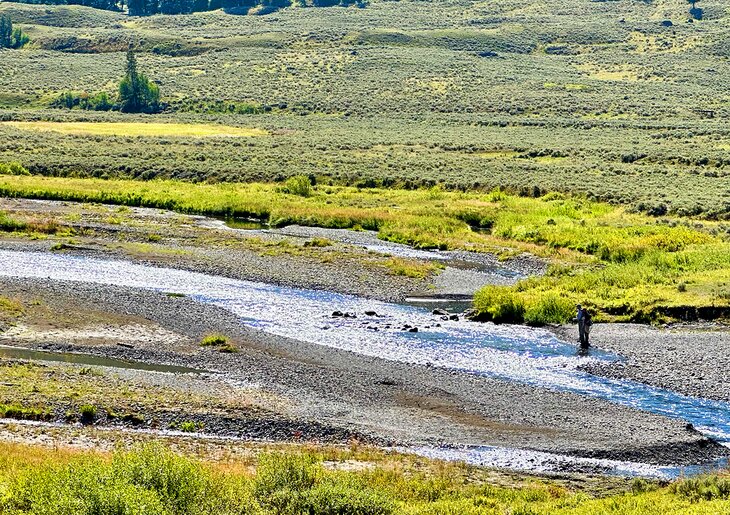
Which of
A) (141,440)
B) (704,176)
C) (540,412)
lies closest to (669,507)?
(540,412)

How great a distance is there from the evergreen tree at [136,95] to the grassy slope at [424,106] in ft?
11.4

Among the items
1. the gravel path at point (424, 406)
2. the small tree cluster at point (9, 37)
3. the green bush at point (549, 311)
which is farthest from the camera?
the small tree cluster at point (9, 37)

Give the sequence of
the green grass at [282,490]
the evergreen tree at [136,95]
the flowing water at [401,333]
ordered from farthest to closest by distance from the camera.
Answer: the evergreen tree at [136,95]
the flowing water at [401,333]
the green grass at [282,490]

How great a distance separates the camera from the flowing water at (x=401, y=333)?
32562 millimetres

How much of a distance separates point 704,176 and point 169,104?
8210 cm

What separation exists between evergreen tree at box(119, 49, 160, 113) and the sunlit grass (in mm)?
17880

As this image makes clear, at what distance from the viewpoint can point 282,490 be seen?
851 inches

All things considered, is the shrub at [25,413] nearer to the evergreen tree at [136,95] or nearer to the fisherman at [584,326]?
the fisherman at [584,326]

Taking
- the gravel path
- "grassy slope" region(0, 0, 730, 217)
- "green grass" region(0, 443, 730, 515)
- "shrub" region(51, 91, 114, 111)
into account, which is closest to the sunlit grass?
"grassy slope" region(0, 0, 730, 217)

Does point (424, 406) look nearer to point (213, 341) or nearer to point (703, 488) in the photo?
point (213, 341)

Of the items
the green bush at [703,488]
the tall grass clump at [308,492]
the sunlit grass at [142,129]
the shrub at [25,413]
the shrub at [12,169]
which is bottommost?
the sunlit grass at [142,129]

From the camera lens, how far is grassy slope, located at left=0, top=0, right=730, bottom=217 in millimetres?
84125

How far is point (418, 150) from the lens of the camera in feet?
326

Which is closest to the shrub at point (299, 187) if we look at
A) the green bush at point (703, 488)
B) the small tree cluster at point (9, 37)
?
the green bush at point (703, 488)
